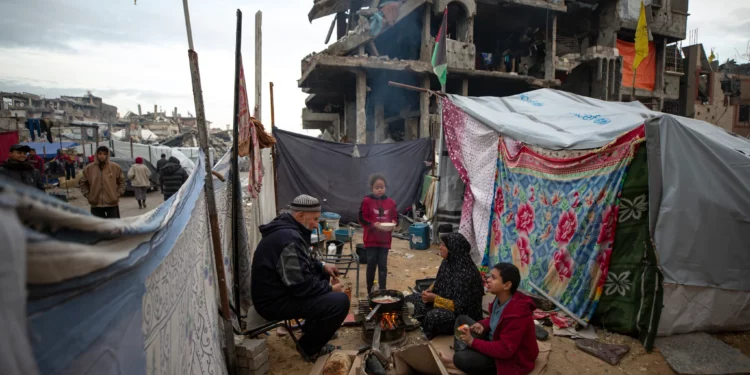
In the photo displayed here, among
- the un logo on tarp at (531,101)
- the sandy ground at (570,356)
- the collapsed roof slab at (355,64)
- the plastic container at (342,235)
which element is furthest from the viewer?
the collapsed roof slab at (355,64)

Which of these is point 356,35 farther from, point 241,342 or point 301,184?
point 241,342

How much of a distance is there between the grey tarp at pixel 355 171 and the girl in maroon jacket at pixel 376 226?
4780mm

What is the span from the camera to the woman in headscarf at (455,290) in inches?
150

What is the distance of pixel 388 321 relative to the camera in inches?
153

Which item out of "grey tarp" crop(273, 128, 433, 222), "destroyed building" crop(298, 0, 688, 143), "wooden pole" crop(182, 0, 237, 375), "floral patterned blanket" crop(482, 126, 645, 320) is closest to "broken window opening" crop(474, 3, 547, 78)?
"destroyed building" crop(298, 0, 688, 143)

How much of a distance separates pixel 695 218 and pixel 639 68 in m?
20.5

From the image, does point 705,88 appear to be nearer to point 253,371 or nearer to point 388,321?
point 388,321

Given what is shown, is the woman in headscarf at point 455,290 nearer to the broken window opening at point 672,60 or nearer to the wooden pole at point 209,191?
the wooden pole at point 209,191

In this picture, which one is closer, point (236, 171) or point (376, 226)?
point (236, 171)

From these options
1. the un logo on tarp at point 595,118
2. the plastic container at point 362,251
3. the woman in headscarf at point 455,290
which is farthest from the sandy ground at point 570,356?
the un logo on tarp at point 595,118

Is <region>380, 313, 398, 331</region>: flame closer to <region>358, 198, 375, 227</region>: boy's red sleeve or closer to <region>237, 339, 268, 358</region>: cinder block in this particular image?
<region>237, 339, 268, 358</region>: cinder block

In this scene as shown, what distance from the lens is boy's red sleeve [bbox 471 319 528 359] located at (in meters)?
2.87

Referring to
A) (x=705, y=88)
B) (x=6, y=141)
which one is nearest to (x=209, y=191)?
(x=6, y=141)

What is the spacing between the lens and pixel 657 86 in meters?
20.3
